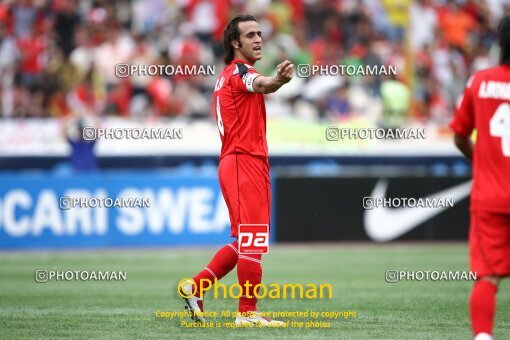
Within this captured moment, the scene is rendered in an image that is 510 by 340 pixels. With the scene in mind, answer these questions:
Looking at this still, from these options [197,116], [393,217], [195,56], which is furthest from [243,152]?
[195,56]

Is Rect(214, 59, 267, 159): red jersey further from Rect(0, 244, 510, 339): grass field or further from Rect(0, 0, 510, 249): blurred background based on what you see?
Rect(0, 0, 510, 249): blurred background

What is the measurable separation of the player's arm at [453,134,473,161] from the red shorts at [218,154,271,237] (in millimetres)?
2041

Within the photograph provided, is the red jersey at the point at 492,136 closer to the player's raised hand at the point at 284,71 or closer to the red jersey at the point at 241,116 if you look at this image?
the player's raised hand at the point at 284,71

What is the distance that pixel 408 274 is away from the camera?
45.6 feet

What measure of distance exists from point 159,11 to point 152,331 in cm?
1434

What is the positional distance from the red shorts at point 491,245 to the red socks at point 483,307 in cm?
9

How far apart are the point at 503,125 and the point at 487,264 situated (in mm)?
901

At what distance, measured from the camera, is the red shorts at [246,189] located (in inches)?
346

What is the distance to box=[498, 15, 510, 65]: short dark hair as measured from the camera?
6828mm

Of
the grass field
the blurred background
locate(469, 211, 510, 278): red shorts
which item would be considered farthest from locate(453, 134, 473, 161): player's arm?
the blurred background

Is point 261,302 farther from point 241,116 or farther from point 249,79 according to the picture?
point 249,79

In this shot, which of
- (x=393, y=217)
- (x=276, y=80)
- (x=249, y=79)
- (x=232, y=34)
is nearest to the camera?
(x=276, y=80)

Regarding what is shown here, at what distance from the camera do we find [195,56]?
2109 cm

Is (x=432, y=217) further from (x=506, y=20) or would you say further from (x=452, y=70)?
(x=506, y=20)
